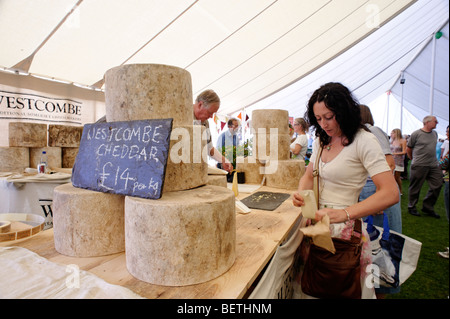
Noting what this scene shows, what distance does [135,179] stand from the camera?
3.31ft

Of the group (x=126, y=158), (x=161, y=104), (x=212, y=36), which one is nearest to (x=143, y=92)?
(x=161, y=104)

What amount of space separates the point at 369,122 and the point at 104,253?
7.47 feet

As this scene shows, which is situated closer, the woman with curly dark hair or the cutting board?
the woman with curly dark hair

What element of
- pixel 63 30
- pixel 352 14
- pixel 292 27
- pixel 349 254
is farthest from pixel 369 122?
pixel 352 14

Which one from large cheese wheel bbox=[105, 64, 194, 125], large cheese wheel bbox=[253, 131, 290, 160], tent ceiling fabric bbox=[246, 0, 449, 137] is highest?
tent ceiling fabric bbox=[246, 0, 449, 137]

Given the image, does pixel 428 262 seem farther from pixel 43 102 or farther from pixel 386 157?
pixel 43 102

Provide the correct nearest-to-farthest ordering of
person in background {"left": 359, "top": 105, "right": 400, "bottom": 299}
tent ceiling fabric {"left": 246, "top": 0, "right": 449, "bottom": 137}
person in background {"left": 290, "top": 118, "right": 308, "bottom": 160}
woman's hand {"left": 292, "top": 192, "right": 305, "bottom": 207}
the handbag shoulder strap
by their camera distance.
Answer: woman's hand {"left": 292, "top": 192, "right": 305, "bottom": 207}
the handbag shoulder strap
person in background {"left": 359, "top": 105, "right": 400, "bottom": 299}
person in background {"left": 290, "top": 118, "right": 308, "bottom": 160}
tent ceiling fabric {"left": 246, "top": 0, "right": 449, "bottom": 137}

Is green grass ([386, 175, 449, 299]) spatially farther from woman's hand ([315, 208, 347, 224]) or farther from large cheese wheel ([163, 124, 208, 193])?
large cheese wheel ([163, 124, 208, 193])

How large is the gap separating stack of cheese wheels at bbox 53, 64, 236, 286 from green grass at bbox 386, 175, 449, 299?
2.21m

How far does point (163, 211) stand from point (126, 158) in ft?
1.09

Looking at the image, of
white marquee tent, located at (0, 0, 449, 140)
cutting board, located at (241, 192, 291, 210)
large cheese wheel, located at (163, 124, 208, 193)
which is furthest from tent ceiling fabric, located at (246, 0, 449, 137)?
large cheese wheel, located at (163, 124, 208, 193)

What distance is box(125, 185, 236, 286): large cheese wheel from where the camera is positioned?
Result: 881mm

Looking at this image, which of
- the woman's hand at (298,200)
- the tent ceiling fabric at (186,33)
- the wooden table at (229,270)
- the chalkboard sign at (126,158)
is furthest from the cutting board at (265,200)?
the tent ceiling fabric at (186,33)

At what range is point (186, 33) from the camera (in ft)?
12.4
